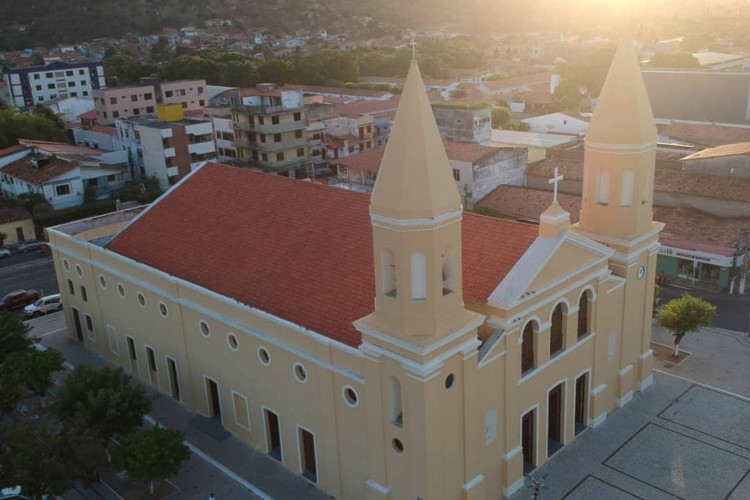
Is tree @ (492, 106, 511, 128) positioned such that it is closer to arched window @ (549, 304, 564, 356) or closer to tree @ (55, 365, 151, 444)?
arched window @ (549, 304, 564, 356)

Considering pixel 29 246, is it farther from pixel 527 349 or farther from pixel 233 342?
pixel 527 349

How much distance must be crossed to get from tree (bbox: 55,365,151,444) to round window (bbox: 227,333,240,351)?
3027 mm

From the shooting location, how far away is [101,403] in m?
21.1

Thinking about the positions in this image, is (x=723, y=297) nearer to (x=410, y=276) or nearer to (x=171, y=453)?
(x=410, y=276)

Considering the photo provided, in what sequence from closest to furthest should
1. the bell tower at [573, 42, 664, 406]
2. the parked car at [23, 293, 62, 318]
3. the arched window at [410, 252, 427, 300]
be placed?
the arched window at [410, 252, 427, 300], the bell tower at [573, 42, 664, 406], the parked car at [23, 293, 62, 318]

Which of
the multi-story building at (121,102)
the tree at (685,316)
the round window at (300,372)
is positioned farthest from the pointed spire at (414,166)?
the multi-story building at (121,102)

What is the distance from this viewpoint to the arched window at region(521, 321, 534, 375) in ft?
65.5

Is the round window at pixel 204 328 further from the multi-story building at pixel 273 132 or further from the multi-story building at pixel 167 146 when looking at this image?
the multi-story building at pixel 273 132

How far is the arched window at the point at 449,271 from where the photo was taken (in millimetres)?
16438

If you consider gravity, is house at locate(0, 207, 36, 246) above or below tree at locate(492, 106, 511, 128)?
below

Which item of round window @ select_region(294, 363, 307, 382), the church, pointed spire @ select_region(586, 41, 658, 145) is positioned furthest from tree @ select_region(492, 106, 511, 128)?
round window @ select_region(294, 363, 307, 382)

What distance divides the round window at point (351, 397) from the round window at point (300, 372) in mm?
1659

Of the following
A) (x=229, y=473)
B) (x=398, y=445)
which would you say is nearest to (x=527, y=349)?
(x=398, y=445)

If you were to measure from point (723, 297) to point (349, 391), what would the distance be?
2369 centimetres
